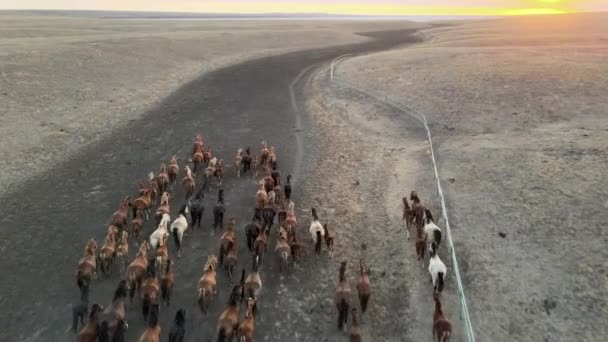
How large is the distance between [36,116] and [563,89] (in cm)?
3668

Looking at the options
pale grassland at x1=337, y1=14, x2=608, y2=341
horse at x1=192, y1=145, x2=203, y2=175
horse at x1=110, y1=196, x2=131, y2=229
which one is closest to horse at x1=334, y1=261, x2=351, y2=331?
pale grassland at x1=337, y1=14, x2=608, y2=341

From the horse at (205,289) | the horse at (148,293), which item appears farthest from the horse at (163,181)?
the horse at (205,289)

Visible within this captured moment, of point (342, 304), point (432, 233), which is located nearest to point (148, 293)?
point (342, 304)

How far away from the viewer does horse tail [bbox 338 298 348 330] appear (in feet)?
42.8

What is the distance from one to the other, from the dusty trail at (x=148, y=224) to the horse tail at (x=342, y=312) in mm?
456

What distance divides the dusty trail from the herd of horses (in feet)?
1.64

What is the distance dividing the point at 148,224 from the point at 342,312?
909cm

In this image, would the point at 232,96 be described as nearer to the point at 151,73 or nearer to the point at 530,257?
the point at 151,73

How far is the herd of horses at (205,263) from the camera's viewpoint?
38.6 ft

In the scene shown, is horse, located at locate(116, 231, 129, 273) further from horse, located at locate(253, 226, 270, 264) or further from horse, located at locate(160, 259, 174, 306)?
horse, located at locate(253, 226, 270, 264)

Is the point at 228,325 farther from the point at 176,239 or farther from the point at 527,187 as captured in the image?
the point at 527,187

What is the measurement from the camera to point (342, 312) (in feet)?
42.8

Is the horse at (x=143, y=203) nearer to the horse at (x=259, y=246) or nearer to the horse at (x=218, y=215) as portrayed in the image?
the horse at (x=218, y=215)

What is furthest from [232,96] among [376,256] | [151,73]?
[376,256]
